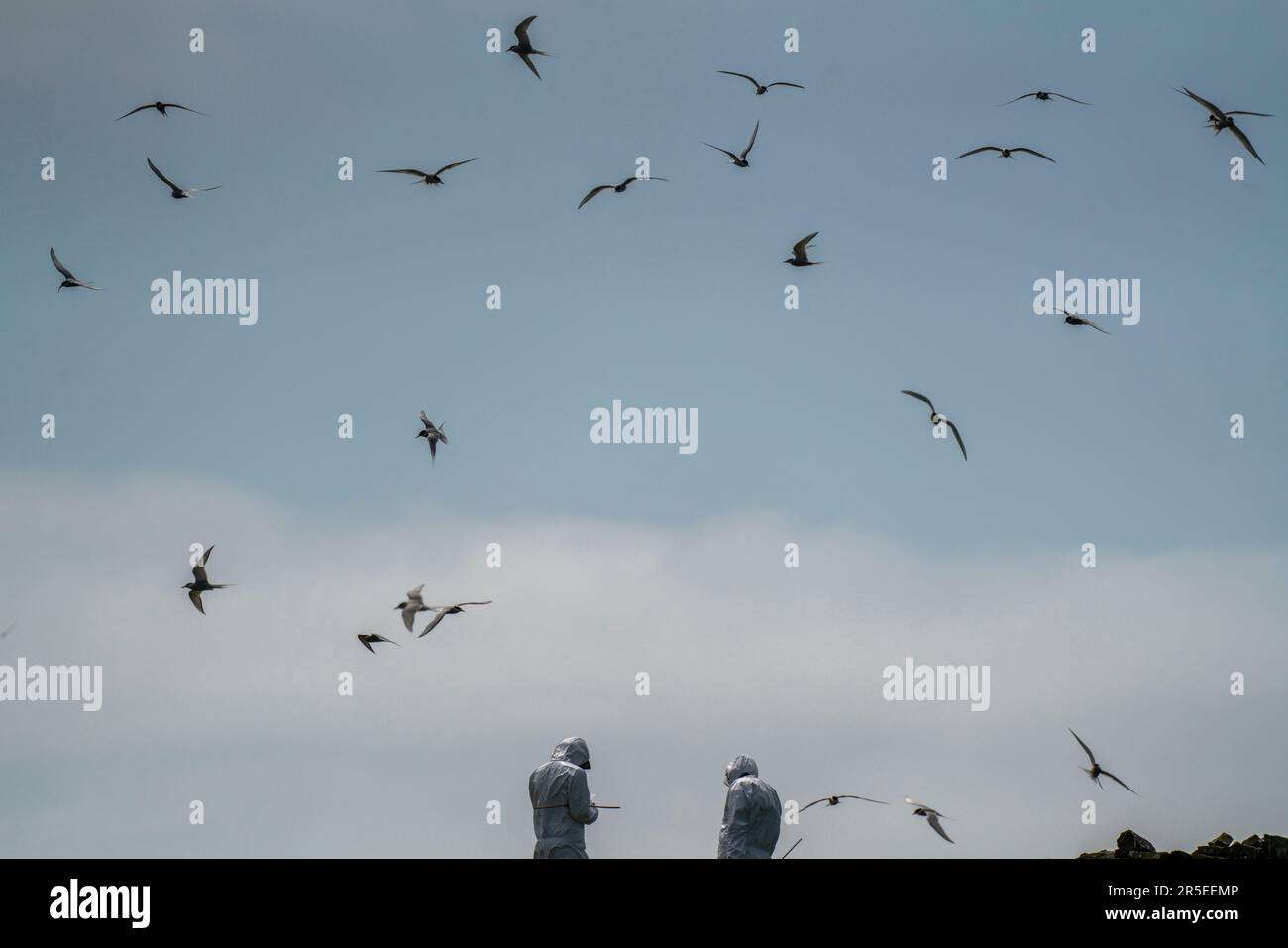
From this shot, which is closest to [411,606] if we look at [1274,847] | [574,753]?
[574,753]

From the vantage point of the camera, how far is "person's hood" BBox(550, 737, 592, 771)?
18.3 metres

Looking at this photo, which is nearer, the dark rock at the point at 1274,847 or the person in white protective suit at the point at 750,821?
the person in white protective suit at the point at 750,821

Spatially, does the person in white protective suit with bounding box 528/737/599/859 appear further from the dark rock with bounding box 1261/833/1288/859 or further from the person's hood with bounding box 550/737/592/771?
the dark rock with bounding box 1261/833/1288/859

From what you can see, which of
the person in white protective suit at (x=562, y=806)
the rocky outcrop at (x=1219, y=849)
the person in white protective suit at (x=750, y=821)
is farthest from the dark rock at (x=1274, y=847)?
the person in white protective suit at (x=562, y=806)

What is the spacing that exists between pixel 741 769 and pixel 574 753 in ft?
6.31

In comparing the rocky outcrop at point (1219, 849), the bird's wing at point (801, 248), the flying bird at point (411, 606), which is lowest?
the rocky outcrop at point (1219, 849)

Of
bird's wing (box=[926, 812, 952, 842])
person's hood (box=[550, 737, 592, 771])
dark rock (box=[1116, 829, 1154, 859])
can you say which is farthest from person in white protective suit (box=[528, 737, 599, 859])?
dark rock (box=[1116, 829, 1154, 859])

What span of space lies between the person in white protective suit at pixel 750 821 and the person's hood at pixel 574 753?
594 millimetres

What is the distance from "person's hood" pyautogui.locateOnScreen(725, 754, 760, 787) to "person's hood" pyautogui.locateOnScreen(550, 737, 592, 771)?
0.19ft

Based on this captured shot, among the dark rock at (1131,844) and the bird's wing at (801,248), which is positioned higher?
the bird's wing at (801,248)

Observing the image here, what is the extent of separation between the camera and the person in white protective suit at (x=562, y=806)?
17.9 m

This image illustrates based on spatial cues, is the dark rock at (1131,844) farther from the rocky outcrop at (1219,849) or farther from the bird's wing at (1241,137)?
the bird's wing at (1241,137)

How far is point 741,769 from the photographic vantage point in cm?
1825
